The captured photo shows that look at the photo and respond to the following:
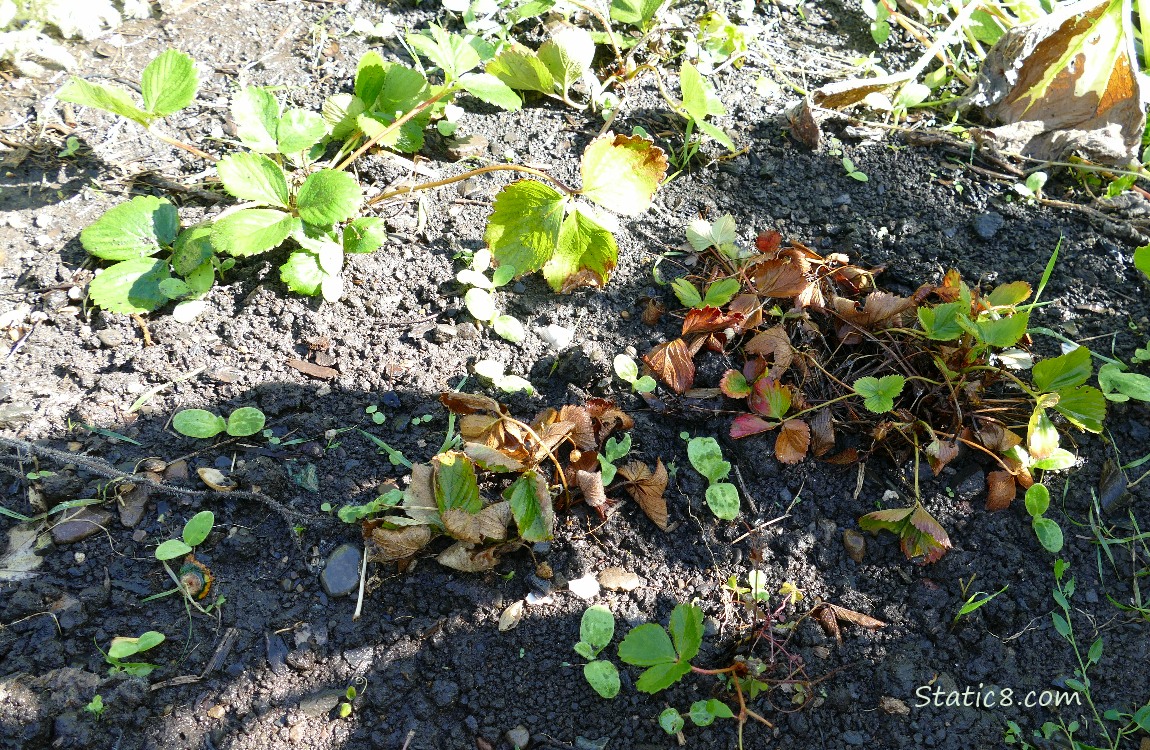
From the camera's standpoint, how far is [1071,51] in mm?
2279

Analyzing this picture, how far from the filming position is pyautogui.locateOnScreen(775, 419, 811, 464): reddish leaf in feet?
5.41

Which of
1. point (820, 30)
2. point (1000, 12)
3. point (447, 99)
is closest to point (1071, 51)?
point (1000, 12)

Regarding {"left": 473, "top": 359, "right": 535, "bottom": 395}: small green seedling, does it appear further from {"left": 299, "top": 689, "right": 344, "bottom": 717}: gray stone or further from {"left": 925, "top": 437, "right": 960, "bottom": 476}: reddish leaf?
{"left": 925, "top": 437, "right": 960, "bottom": 476}: reddish leaf

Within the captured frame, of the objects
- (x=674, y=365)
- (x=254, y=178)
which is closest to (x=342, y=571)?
(x=674, y=365)

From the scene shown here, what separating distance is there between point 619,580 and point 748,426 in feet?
1.48

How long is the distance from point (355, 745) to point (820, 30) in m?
2.73

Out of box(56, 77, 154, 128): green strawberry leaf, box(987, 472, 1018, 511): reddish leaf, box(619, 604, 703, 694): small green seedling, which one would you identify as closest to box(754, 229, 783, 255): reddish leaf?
box(987, 472, 1018, 511): reddish leaf

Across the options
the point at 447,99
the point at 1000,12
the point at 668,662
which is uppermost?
the point at 1000,12

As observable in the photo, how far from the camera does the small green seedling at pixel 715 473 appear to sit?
5.20ft

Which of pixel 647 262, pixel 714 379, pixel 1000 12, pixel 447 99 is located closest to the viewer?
pixel 714 379

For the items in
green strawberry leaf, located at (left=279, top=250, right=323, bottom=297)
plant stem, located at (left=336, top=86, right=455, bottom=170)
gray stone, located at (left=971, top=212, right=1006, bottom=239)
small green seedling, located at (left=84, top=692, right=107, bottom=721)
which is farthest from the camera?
gray stone, located at (left=971, top=212, right=1006, bottom=239)

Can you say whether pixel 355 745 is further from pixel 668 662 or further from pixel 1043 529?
pixel 1043 529

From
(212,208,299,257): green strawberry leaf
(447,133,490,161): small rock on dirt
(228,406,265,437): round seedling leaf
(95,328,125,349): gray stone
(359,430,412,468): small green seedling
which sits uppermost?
(212,208,299,257): green strawberry leaf

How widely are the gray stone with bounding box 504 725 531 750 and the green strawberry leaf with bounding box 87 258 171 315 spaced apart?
1279 mm
